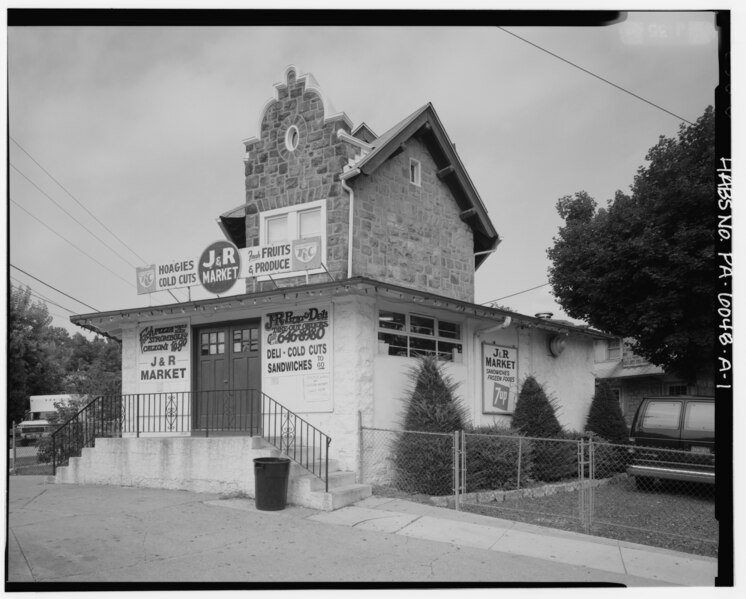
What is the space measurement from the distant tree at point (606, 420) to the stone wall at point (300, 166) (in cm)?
825

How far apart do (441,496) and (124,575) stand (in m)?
5.73

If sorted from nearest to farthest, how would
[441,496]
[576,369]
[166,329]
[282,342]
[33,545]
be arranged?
[33,545] < [441,496] < [282,342] < [166,329] < [576,369]

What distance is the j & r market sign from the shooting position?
13555 millimetres

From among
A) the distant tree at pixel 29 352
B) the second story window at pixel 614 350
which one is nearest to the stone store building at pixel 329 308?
the distant tree at pixel 29 352

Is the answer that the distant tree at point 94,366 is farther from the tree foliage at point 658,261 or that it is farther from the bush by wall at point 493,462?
the tree foliage at point 658,261

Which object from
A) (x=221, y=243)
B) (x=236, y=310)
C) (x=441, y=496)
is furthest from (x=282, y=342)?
(x=441, y=496)

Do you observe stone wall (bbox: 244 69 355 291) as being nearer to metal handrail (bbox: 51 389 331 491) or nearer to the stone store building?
the stone store building

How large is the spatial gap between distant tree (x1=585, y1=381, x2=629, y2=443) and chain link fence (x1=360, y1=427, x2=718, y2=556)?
450 cm

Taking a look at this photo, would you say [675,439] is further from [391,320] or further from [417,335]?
[391,320]

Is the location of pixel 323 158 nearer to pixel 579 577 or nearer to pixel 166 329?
pixel 166 329

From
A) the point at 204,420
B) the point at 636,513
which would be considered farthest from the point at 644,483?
the point at 204,420

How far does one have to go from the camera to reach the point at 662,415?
1304 cm

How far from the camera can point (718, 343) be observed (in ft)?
24.9

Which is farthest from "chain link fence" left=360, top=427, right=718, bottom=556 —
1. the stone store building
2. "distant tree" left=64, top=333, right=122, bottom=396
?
"distant tree" left=64, top=333, right=122, bottom=396
